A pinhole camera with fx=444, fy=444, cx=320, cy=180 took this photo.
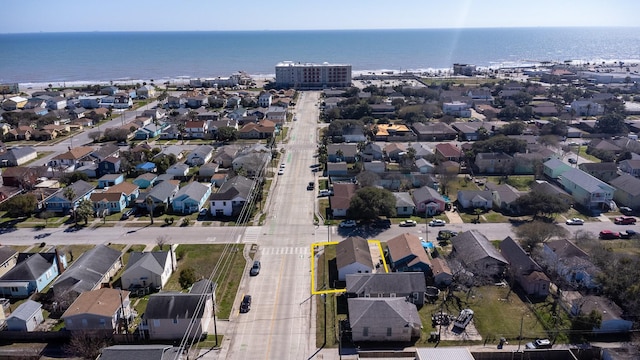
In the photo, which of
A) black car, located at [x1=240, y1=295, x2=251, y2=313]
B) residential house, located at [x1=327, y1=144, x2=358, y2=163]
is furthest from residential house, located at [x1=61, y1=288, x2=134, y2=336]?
residential house, located at [x1=327, y1=144, x2=358, y2=163]

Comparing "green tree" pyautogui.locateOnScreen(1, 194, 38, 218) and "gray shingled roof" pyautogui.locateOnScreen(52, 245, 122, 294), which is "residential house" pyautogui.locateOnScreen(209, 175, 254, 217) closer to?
"gray shingled roof" pyautogui.locateOnScreen(52, 245, 122, 294)

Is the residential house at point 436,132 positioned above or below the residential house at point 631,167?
above

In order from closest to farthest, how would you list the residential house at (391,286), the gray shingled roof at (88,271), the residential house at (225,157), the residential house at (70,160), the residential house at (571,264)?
the residential house at (391,286) → the gray shingled roof at (88,271) → the residential house at (571,264) → the residential house at (70,160) → the residential house at (225,157)

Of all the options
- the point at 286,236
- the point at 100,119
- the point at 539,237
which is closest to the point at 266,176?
the point at 286,236

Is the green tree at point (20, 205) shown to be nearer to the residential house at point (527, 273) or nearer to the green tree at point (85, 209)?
the green tree at point (85, 209)

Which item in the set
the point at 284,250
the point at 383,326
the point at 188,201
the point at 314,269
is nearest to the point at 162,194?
the point at 188,201

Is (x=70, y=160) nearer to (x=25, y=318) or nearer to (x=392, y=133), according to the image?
(x=25, y=318)

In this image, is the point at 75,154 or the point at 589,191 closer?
the point at 589,191

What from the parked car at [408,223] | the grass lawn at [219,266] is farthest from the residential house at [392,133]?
the grass lawn at [219,266]
